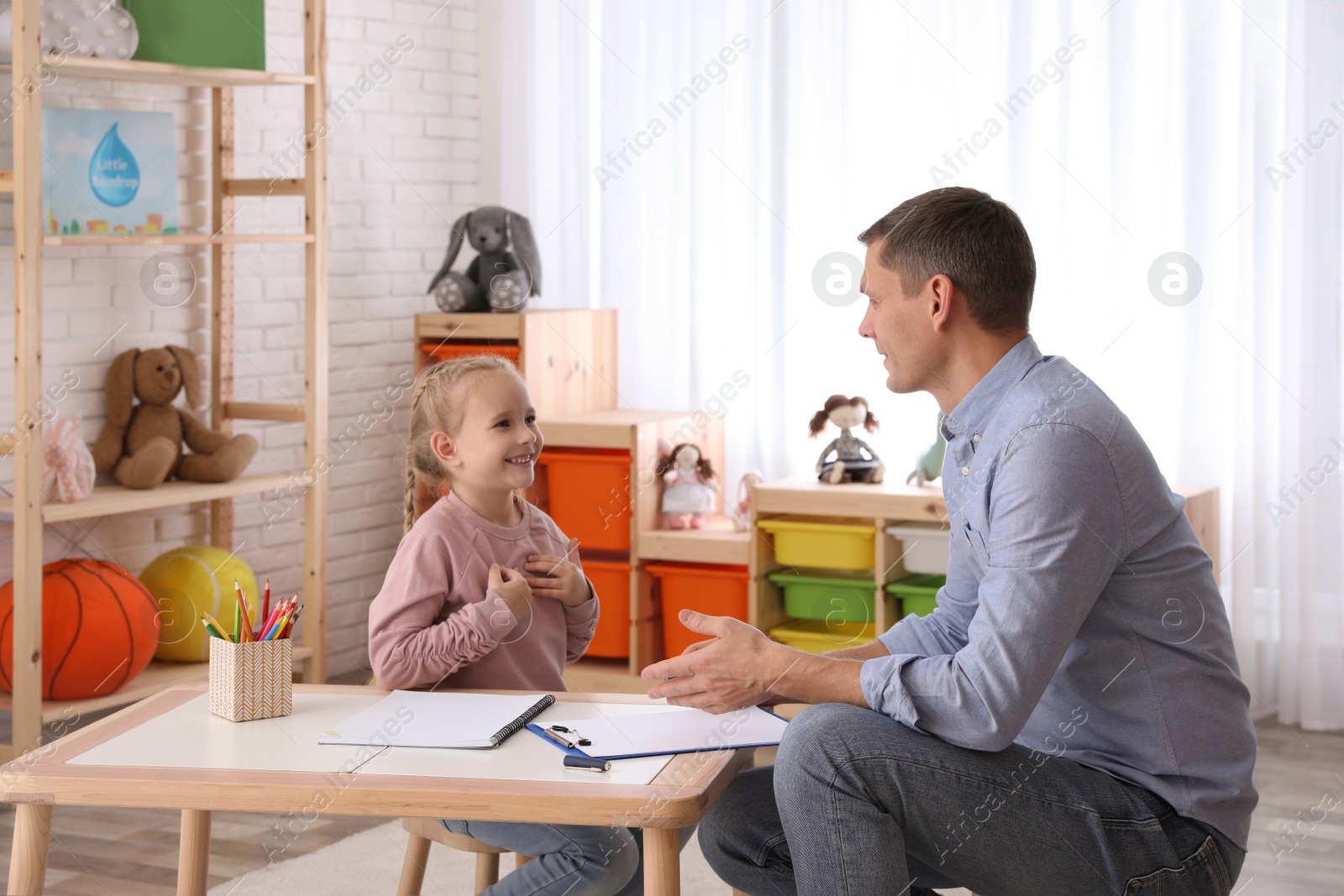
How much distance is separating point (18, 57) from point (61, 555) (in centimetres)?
110

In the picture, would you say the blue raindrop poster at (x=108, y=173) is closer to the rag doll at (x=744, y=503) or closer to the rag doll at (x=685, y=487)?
the rag doll at (x=685, y=487)

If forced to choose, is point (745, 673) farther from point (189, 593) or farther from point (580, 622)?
point (189, 593)

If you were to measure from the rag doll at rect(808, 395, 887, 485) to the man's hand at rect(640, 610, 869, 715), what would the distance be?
1.95 metres

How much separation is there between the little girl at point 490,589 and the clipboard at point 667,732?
181mm

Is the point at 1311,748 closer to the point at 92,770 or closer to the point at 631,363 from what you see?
the point at 631,363

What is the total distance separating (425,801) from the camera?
1303 mm

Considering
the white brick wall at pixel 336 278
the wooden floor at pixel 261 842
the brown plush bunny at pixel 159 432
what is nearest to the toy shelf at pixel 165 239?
the white brick wall at pixel 336 278

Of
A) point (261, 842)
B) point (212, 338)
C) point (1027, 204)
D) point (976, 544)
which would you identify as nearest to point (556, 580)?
point (976, 544)

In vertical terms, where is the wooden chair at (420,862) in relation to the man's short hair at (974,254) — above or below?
below

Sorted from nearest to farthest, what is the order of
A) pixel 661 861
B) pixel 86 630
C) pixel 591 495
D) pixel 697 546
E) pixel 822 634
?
pixel 661 861
pixel 86 630
pixel 822 634
pixel 697 546
pixel 591 495

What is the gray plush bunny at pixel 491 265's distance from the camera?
12.5 ft

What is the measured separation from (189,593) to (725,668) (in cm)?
210

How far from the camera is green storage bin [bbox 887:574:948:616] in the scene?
10.8ft

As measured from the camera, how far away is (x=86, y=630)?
295 centimetres
